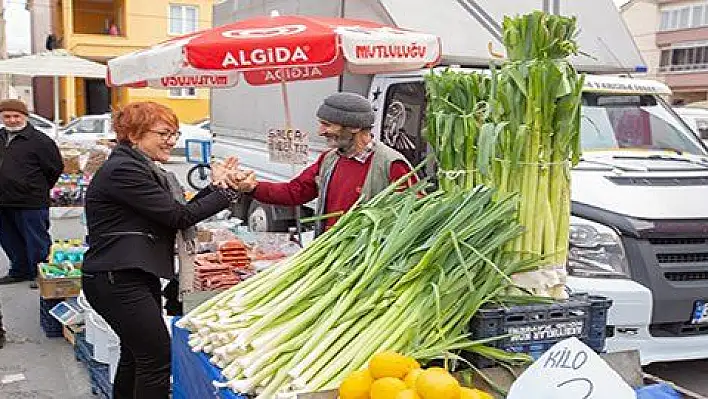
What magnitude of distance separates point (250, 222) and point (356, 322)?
6.93 metres

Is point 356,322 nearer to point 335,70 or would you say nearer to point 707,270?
point 707,270

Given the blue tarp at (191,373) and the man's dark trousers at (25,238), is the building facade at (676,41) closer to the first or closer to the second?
the man's dark trousers at (25,238)

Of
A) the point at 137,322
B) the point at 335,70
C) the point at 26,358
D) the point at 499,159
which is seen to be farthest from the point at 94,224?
the point at 335,70

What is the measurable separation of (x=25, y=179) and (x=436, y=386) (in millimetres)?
6187

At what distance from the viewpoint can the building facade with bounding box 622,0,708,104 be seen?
42.2m

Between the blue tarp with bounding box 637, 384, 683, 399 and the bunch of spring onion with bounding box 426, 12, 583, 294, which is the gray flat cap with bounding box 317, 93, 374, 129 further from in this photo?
the blue tarp with bounding box 637, 384, 683, 399

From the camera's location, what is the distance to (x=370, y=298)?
7.95 feet

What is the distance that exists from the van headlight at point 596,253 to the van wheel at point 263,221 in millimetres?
4625

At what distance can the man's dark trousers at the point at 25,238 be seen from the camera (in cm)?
720

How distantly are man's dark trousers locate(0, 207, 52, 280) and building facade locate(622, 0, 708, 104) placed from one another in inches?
1565

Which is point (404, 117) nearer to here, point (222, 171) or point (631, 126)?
point (631, 126)

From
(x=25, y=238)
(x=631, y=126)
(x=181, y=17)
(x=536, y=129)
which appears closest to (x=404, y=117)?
(x=631, y=126)

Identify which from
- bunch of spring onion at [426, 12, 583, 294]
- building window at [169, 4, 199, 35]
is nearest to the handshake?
bunch of spring onion at [426, 12, 583, 294]

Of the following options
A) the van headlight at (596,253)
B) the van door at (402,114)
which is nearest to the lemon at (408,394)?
the van headlight at (596,253)
